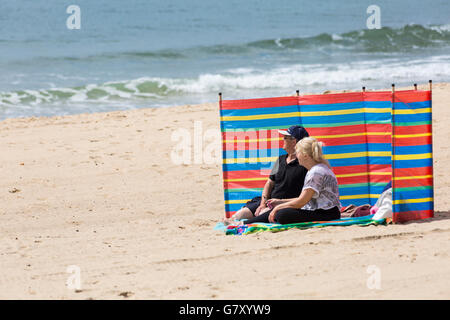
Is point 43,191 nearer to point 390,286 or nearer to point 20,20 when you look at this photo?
point 390,286

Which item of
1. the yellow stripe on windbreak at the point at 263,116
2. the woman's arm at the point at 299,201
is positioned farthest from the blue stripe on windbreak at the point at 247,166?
the woman's arm at the point at 299,201

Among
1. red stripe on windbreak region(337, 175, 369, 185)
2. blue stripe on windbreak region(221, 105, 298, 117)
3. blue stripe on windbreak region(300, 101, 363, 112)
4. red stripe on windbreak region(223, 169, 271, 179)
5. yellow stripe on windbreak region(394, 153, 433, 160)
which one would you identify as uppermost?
blue stripe on windbreak region(300, 101, 363, 112)

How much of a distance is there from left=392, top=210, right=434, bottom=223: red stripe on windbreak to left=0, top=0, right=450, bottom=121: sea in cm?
1009

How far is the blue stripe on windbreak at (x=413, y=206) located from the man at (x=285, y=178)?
0.89 meters

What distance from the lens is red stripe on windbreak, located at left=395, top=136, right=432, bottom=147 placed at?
6340 millimetres

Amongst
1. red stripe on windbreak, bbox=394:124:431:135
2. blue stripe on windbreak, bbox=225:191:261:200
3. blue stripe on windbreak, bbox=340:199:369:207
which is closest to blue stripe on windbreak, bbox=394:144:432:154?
red stripe on windbreak, bbox=394:124:431:135

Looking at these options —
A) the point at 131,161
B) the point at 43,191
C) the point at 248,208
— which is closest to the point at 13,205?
the point at 43,191

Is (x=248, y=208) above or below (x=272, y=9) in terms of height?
below

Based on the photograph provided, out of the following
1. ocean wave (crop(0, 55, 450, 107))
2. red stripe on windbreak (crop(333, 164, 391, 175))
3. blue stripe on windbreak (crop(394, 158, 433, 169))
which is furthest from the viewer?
ocean wave (crop(0, 55, 450, 107))

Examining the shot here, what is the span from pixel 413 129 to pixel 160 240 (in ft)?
8.17

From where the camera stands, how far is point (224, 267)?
17.2 feet

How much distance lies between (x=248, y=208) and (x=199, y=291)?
2.20m

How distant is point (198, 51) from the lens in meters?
25.6

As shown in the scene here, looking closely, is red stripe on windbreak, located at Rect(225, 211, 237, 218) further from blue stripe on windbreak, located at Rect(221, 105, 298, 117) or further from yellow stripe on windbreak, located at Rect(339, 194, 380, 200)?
yellow stripe on windbreak, located at Rect(339, 194, 380, 200)
